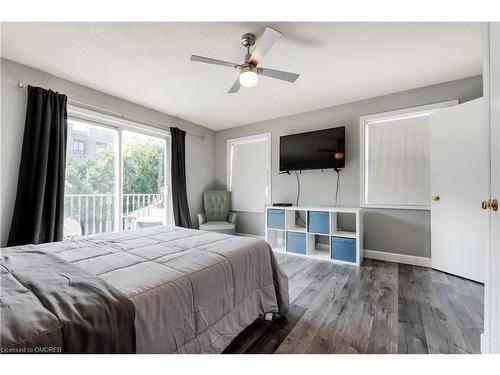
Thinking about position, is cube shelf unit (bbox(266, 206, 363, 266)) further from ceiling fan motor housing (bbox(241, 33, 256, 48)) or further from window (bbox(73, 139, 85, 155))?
window (bbox(73, 139, 85, 155))

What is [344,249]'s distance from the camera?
3.05 m

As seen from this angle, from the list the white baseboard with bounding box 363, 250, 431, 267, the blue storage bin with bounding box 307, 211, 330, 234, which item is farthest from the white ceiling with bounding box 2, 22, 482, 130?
the white baseboard with bounding box 363, 250, 431, 267

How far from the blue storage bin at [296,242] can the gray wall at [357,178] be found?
24.6 inches

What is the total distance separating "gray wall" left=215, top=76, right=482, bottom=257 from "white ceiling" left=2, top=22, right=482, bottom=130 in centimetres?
16

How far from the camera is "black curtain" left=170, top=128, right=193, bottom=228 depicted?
3.93 m

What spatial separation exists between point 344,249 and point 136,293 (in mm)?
2814

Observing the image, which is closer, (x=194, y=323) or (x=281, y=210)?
(x=194, y=323)

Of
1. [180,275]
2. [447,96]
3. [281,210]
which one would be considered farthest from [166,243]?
[447,96]

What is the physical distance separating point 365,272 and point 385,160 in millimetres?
1610

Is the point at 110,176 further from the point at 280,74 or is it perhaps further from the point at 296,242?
the point at 296,242

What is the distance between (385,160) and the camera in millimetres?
3184

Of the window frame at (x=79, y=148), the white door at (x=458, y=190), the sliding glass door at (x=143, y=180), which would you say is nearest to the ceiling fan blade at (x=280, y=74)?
the white door at (x=458, y=190)

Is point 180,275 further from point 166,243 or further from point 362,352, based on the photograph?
point 362,352

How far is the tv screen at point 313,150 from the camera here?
3354mm
